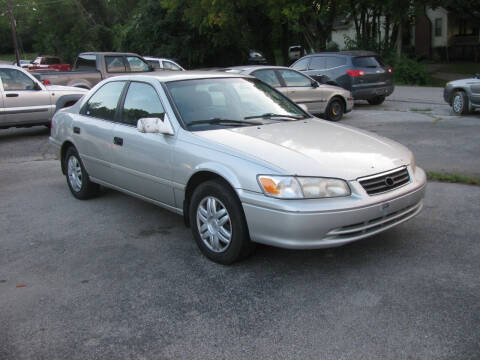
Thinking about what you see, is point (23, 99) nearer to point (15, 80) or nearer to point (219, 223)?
point (15, 80)

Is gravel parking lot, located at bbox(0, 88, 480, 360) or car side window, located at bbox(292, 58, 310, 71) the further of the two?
car side window, located at bbox(292, 58, 310, 71)

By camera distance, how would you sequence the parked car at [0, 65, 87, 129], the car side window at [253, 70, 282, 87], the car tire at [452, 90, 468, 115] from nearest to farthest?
the parked car at [0, 65, 87, 129], the car side window at [253, 70, 282, 87], the car tire at [452, 90, 468, 115]

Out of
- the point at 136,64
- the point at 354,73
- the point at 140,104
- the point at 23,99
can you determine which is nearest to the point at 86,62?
the point at 136,64

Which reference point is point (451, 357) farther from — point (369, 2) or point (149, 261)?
point (369, 2)

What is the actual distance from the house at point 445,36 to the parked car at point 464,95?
2383 centimetres

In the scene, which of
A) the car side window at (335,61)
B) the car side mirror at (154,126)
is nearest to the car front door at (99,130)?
the car side mirror at (154,126)

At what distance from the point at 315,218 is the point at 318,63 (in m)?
12.5

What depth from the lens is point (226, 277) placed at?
411 cm

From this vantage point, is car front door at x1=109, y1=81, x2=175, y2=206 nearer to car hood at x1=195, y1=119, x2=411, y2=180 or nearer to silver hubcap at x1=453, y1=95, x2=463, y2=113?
car hood at x1=195, y1=119, x2=411, y2=180

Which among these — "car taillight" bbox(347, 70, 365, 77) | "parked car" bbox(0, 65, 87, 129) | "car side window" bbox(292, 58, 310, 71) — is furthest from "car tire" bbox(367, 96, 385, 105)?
"parked car" bbox(0, 65, 87, 129)

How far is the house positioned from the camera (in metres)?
37.2

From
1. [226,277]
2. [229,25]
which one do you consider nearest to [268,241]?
[226,277]

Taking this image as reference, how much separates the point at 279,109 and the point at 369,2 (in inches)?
899

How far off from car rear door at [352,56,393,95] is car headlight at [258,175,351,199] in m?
11.4
